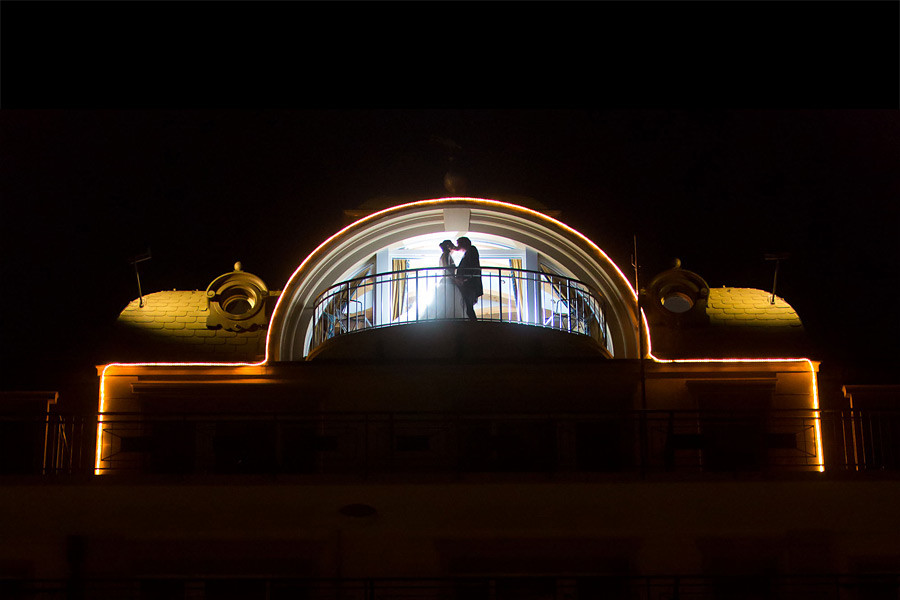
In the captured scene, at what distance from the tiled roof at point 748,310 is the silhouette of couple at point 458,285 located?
3.64m

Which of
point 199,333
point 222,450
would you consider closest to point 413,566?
point 222,450

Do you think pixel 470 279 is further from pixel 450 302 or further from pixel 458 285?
pixel 450 302

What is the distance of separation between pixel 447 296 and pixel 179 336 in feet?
13.5

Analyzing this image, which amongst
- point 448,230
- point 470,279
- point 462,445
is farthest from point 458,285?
point 462,445

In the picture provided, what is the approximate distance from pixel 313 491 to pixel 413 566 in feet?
6.26

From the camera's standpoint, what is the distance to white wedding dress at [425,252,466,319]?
1770cm

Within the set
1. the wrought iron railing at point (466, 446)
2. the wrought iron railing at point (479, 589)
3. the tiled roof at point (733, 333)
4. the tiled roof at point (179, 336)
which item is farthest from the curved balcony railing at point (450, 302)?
the wrought iron railing at point (479, 589)

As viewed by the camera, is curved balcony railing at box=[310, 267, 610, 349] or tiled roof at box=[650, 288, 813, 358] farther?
curved balcony railing at box=[310, 267, 610, 349]

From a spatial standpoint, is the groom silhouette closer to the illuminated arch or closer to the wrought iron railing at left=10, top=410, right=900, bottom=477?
the illuminated arch

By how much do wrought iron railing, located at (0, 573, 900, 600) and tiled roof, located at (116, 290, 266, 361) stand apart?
144 inches

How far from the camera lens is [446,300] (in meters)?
17.8

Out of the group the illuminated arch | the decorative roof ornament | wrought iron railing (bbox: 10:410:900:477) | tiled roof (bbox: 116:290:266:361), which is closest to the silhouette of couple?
the illuminated arch
